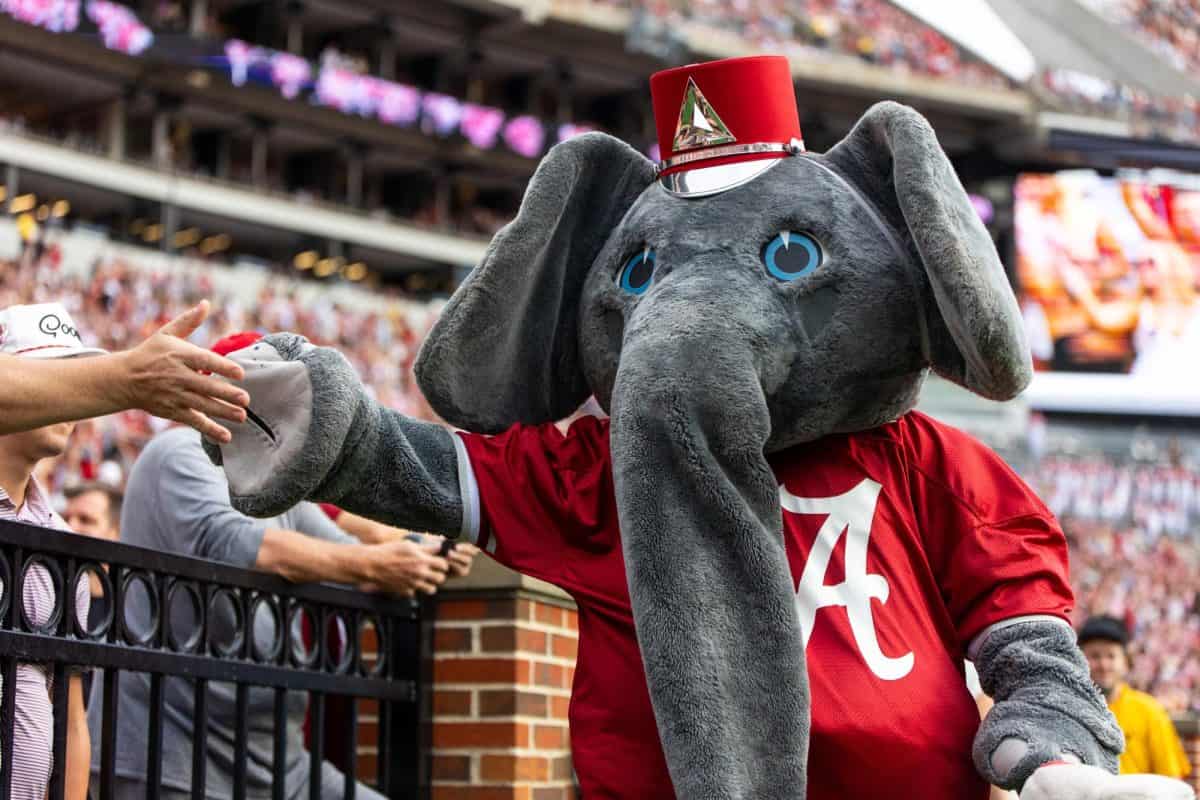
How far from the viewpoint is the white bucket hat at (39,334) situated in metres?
3.00

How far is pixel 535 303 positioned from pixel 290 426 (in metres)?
0.51

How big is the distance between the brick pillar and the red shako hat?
1496mm

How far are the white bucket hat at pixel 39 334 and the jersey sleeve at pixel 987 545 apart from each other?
4.92 ft

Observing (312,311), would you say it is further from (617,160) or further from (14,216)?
(617,160)

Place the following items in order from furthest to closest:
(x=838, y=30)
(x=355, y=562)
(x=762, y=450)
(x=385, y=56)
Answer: (x=838, y=30) < (x=385, y=56) < (x=355, y=562) < (x=762, y=450)

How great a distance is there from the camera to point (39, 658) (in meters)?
2.75

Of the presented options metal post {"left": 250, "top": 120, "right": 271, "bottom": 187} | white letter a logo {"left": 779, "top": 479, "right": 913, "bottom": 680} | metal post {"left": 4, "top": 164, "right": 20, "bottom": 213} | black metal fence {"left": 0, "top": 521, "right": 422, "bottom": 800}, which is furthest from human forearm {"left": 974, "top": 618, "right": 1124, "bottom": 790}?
metal post {"left": 250, "top": 120, "right": 271, "bottom": 187}

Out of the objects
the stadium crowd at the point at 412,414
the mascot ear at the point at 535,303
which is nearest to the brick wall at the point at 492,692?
the mascot ear at the point at 535,303

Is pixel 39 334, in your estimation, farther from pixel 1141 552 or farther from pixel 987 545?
pixel 1141 552

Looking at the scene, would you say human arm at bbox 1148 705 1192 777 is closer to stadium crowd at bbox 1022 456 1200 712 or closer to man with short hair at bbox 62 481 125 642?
man with short hair at bbox 62 481 125 642

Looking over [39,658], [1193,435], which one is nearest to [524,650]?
[39,658]

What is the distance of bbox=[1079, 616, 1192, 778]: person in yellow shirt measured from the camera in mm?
6680

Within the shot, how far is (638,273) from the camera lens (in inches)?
105

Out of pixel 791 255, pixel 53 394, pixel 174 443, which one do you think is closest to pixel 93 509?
pixel 174 443
